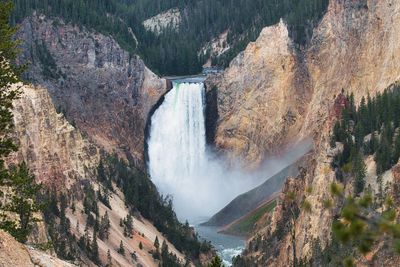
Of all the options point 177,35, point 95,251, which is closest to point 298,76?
point 95,251

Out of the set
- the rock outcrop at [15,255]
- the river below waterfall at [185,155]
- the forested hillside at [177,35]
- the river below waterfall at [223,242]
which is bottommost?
Answer: the river below waterfall at [223,242]

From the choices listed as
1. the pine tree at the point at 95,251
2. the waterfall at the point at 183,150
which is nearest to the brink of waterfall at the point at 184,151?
the waterfall at the point at 183,150

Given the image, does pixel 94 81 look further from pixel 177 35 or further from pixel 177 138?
pixel 177 35

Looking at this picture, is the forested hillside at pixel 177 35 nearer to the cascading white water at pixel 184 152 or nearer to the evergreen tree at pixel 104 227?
the cascading white water at pixel 184 152

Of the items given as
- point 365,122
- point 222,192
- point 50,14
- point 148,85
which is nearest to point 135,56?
point 148,85

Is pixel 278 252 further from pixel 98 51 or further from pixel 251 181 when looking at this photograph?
pixel 98 51

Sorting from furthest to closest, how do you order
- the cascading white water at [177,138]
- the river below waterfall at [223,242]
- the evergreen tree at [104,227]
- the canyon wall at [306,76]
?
the cascading white water at [177,138], the canyon wall at [306,76], the river below waterfall at [223,242], the evergreen tree at [104,227]

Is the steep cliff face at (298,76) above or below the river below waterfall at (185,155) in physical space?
above
